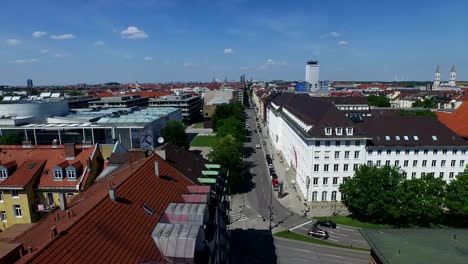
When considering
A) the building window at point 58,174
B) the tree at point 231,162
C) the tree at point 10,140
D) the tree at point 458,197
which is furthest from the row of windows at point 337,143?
the tree at point 10,140

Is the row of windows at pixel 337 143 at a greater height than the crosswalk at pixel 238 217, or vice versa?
the row of windows at pixel 337 143

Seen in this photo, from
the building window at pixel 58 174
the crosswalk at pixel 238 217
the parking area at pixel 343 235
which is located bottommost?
the parking area at pixel 343 235

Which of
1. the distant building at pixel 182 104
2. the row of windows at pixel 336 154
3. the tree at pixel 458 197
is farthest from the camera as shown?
the distant building at pixel 182 104

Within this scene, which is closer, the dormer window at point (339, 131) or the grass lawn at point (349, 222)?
the grass lawn at point (349, 222)

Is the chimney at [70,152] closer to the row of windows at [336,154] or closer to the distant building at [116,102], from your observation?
the row of windows at [336,154]

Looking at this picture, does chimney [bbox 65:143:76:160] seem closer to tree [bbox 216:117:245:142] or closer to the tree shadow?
the tree shadow

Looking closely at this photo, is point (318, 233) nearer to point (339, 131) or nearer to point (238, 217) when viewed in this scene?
point (238, 217)

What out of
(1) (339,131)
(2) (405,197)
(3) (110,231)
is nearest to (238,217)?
(1) (339,131)

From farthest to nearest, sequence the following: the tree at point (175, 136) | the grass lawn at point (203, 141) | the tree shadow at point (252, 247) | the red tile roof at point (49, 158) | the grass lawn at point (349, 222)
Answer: the grass lawn at point (203, 141), the tree at point (175, 136), the grass lawn at point (349, 222), the red tile roof at point (49, 158), the tree shadow at point (252, 247)
